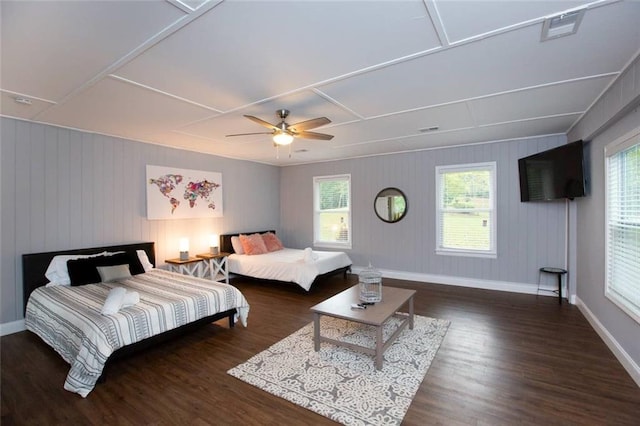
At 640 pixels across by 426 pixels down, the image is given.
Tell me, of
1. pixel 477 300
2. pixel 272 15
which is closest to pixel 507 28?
pixel 272 15

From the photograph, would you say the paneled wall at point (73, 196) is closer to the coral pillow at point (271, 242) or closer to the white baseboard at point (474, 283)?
the coral pillow at point (271, 242)

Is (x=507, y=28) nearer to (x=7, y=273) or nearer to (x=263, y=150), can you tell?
(x=263, y=150)

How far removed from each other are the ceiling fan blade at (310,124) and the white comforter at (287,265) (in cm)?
253

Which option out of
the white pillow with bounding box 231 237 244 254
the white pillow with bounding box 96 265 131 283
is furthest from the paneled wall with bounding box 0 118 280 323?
the white pillow with bounding box 96 265 131 283

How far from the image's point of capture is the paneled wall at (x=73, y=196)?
11.7ft

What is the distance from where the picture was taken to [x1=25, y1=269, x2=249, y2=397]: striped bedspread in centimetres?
241

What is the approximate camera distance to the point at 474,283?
5.36 metres

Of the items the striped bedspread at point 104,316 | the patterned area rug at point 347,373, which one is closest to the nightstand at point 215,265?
the striped bedspread at point 104,316

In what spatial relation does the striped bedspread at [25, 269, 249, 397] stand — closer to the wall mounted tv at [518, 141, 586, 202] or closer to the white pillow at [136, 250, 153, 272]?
the white pillow at [136, 250, 153, 272]

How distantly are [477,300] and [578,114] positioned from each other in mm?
2843

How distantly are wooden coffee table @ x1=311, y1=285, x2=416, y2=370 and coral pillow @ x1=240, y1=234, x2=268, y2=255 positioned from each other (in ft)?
9.51

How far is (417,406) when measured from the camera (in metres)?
2.20

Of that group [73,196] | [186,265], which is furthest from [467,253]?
[73,196]

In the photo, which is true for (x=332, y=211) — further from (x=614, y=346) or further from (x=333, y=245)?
(x=614, y=346)
